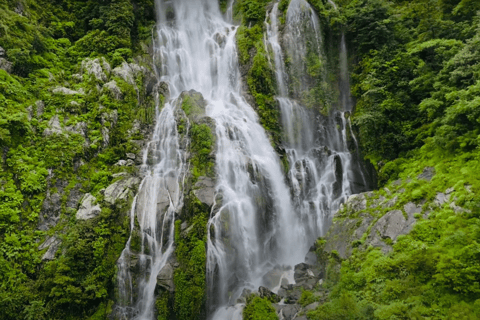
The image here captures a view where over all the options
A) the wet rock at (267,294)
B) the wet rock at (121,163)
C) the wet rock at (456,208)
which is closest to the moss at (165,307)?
the wet rock at (267,294)

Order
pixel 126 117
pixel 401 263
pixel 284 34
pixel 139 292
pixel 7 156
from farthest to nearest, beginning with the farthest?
pixel 284 34 < pixel 126 117 < pixel 7 156 < pixel 139 292 < pixel 401 263

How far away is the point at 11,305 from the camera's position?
10531 millimetres

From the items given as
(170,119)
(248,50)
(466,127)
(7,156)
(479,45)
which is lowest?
(466,127)

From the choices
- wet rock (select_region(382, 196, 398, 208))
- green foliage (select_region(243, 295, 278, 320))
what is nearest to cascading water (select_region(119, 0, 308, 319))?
green foliage (select_region(243, 295, 278, 320))

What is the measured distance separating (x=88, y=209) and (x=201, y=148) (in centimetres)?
608

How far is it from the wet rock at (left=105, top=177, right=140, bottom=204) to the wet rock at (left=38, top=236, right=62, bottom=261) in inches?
101

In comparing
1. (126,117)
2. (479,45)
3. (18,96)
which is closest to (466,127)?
(479,45)

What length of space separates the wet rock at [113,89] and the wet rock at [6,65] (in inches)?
182

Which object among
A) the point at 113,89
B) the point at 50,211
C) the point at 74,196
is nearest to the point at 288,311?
the point at 74,196

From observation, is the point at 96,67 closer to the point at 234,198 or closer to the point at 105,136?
the point at 105,136

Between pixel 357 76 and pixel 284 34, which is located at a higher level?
pixel 284 34

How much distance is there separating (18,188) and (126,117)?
6627mm

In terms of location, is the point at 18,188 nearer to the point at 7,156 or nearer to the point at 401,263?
the point at 7,156

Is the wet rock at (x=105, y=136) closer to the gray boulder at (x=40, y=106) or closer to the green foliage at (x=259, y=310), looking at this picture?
the gray boulder at (x=40, y=106)
